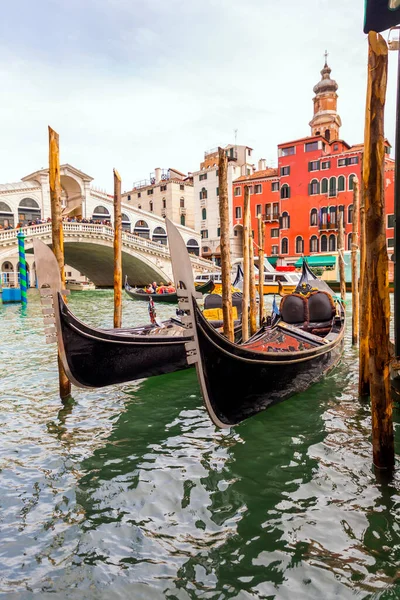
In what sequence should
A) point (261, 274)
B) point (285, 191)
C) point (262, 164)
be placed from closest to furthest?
point (261, 274), point (285, 191), point (262, 164)

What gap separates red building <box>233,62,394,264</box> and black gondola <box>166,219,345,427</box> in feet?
52.7

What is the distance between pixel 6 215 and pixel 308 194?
44.8 ft

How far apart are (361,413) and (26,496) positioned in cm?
236

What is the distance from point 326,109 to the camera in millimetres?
24453

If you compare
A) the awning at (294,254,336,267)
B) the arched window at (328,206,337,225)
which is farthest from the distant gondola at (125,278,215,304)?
the arched window at (328,206,337,225)

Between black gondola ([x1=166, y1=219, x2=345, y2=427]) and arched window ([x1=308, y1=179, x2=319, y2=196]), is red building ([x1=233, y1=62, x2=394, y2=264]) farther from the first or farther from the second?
black gondola ([x1=166, y1=219, x2=345, y2=427])

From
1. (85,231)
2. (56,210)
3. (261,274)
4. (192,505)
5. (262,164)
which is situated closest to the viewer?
(192,505)

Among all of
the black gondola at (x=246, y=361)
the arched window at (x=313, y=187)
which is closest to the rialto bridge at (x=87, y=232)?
the arched window at (x=313, y=187)

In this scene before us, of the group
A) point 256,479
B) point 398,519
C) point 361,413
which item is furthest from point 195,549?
→ point 361,413

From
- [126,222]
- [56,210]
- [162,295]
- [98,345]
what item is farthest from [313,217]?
[98,345]

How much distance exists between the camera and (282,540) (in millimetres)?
1977

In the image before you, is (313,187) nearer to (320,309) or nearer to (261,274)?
(261,274)

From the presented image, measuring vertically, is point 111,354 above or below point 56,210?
below

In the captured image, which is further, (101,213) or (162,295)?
(101,213)
